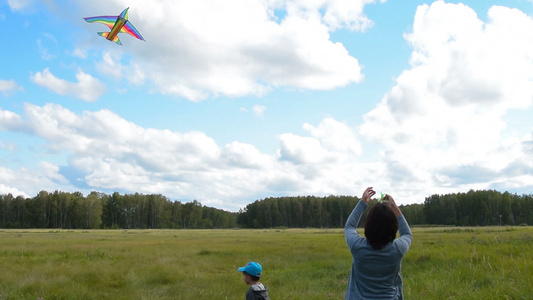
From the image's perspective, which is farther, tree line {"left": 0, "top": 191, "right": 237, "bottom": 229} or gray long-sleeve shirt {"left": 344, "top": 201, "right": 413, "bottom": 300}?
tree line {"left": 0, "top": 191, "right": 237, "bottom": 229}

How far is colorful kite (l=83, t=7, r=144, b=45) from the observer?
1123cm

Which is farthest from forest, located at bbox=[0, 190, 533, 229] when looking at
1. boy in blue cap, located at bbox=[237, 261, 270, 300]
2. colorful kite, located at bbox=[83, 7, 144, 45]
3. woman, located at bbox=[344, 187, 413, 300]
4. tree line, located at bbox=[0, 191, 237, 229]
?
woman, located at bbox=[344, 187, 413, 300]

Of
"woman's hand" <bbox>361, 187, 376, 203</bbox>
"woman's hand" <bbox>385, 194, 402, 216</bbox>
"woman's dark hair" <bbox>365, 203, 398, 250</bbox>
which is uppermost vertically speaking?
"woman's hand" <bbox>361, 187, 376, 203</bbox>

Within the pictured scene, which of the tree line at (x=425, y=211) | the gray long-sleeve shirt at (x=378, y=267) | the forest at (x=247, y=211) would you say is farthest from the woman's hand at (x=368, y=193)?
the forest at (x=247, y=211)

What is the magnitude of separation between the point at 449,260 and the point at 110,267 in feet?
46.0

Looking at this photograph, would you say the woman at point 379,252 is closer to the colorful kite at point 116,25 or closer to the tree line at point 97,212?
the colorful kite at point 116,25

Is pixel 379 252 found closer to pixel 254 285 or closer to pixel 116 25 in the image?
pixel 254 285

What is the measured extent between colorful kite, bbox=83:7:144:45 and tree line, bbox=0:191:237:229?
12821 cm

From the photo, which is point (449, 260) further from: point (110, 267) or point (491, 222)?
point (491, 222)

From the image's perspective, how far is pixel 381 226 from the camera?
11.9 ft

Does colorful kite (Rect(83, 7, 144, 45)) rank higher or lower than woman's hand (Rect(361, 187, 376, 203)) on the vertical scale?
higher

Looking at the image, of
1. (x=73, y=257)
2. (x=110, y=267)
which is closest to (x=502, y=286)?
(x=110, y=267)

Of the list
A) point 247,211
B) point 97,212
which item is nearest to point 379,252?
point 97,212

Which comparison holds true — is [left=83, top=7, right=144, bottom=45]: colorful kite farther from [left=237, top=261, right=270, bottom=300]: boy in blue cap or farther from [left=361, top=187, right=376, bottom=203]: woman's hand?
[left=361, top=187, right=376, bottom=203]: woman's hand
